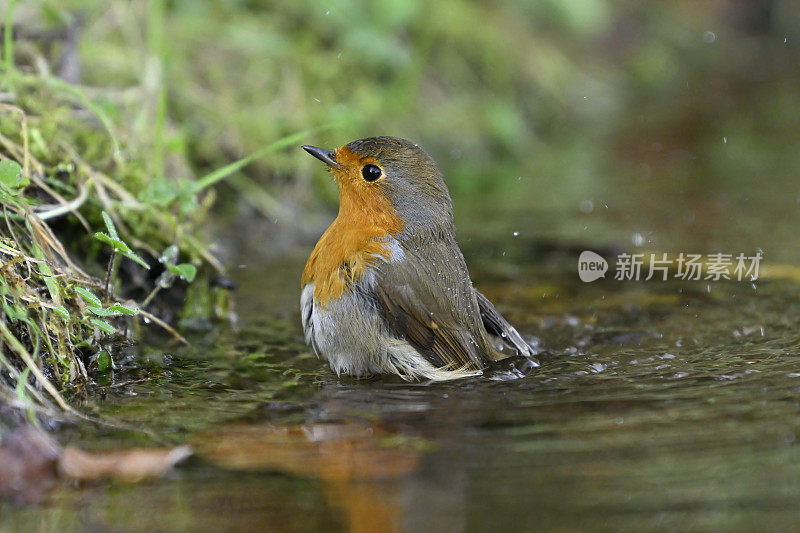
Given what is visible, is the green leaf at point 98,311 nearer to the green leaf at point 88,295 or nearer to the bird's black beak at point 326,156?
the green leaf at point 88,295

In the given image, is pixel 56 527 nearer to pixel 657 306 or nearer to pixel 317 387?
pixel 317 387

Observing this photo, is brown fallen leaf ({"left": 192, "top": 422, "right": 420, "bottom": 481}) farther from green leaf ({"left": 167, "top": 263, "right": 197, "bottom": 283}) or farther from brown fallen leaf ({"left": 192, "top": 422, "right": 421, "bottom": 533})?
green leaf ({"left": 167, "top": 263, "right": 197, "bottom": 283})

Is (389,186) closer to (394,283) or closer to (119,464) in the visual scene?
(394,283)

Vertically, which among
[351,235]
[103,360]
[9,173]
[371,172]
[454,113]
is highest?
[454,113]

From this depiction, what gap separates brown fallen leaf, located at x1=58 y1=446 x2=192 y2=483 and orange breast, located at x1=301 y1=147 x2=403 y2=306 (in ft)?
4.36

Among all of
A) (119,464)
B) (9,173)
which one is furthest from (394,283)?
(119,464)

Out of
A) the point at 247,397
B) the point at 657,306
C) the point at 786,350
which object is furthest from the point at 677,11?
the point at 247,397

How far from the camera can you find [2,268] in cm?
298

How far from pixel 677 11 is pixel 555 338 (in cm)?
1299

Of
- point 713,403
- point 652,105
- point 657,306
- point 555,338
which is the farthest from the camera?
point 652,105

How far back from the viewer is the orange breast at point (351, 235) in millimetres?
3742

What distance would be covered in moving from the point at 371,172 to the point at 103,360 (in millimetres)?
1315

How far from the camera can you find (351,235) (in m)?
3.83

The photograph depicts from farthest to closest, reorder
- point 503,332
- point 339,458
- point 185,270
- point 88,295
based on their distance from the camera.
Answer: point 503,332 < point 185,270 < point 88,295 < point 339,458
